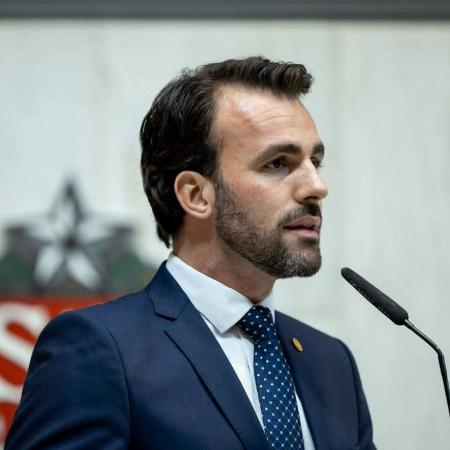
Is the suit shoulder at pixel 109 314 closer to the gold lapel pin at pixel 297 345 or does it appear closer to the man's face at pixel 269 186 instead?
the man's face at pixel 269 186

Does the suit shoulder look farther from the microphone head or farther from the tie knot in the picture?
the microphone head

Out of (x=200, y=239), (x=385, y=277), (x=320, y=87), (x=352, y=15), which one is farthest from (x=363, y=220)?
(x=200, y=239)

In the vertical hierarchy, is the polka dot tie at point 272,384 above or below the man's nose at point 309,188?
below

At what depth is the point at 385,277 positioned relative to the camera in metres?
2.71

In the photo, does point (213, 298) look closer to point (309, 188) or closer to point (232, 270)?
point (232, 270)

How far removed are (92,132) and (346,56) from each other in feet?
2.70

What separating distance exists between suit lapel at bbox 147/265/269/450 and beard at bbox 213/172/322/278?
142 mm

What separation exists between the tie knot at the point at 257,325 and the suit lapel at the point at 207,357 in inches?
3.3

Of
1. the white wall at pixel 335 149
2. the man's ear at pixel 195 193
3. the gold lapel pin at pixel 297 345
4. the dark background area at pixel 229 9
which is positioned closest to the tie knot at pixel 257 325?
A: the gold lapel pin at pixel 297 345

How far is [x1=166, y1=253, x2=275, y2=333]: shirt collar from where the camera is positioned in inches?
62.3

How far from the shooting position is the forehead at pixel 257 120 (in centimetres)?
163

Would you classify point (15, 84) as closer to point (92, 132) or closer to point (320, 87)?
point (92, 132)

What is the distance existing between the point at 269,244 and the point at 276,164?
0.50 ft

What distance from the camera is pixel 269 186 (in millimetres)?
1598
